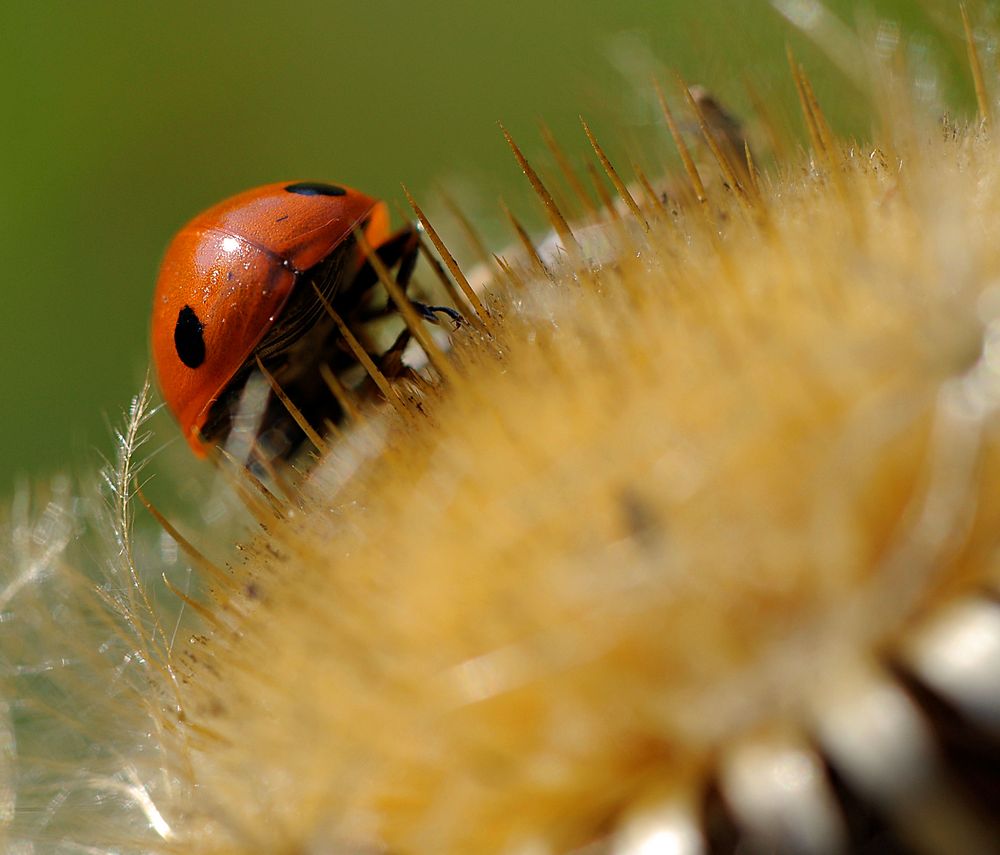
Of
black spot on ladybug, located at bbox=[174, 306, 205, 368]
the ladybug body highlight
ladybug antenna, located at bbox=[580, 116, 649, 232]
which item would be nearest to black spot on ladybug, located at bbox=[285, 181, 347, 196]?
the ladybug body highlight

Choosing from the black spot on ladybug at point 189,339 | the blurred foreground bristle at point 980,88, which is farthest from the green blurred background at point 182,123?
the blurred foreground bristle at point 980,88

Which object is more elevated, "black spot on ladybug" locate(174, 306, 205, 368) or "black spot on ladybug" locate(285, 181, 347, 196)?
"black spot on ladybug" locate(285, 181, 347, 196)

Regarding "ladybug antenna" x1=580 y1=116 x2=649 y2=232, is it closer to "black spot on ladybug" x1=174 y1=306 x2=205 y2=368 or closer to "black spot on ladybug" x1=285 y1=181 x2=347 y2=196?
"black spot on ladybug" x1=285 y1=181 x2=347 y2=196

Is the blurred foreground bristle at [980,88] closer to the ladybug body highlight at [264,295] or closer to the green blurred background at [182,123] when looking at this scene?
the ladybug body highlight at [264,295]

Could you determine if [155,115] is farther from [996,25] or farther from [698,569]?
[698,569]

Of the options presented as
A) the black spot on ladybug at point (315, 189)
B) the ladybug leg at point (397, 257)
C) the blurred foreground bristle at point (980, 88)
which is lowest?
the blurred foreground bristle at point (980, 88)

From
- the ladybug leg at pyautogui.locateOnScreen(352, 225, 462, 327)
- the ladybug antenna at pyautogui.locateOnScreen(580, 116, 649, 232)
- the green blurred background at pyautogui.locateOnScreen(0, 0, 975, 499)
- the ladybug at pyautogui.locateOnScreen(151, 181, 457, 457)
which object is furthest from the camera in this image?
the green blurred background at pyautogui.locateOnScreen(0, 0, 975, 499)

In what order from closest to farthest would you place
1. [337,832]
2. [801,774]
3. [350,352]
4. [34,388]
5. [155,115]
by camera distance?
[801,774], [337,832], [350,352], [34,388], [155,115]

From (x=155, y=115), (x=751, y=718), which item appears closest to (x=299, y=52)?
(x=155, y=115)
